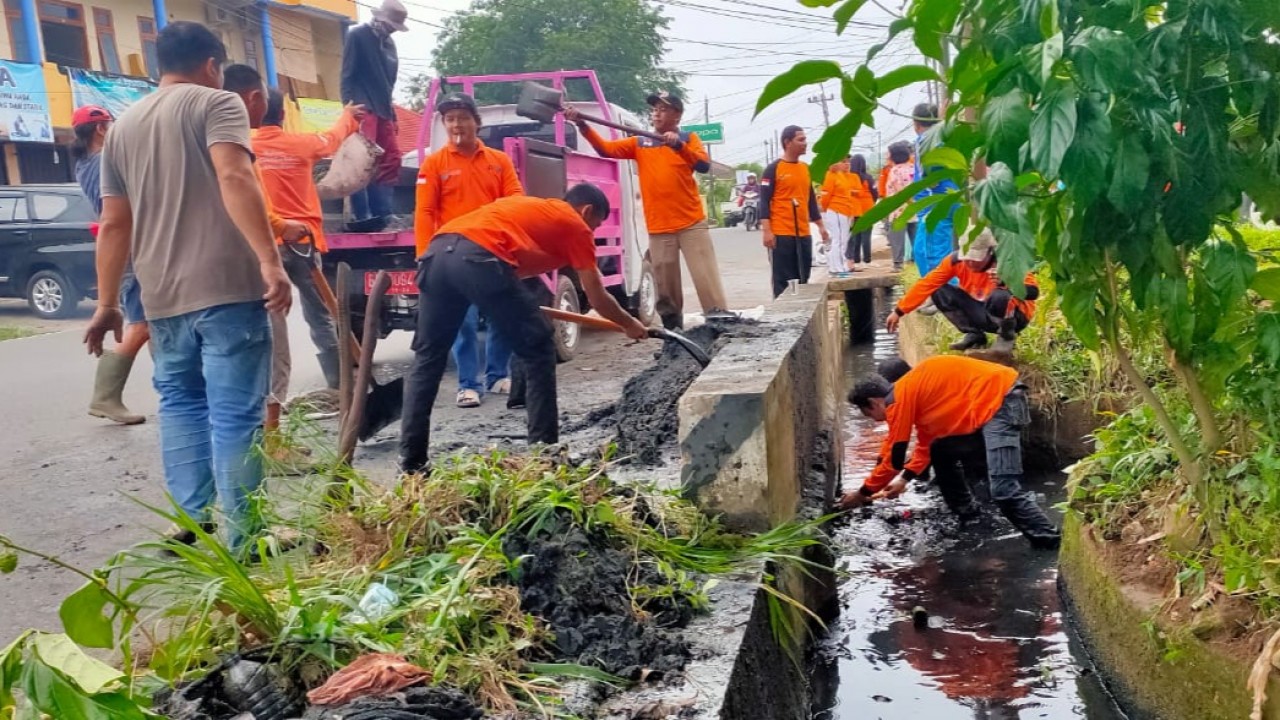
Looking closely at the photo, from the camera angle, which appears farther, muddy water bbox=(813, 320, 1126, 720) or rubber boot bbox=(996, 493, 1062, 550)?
rubber boot bbox=(996, 493, 1062, 550)

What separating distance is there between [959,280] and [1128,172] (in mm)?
4855

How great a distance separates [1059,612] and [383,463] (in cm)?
324

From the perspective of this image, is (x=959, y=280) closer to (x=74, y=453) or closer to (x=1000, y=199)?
(x=1000, y=199)

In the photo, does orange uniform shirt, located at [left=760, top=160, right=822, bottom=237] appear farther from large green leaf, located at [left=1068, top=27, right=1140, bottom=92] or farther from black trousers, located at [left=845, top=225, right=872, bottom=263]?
large green leaf, located at [left=1068, top=27, right=1140, bottom=92]

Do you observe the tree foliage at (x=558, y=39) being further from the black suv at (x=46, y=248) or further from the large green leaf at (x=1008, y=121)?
the large green leaf at (x=1008, y=121)

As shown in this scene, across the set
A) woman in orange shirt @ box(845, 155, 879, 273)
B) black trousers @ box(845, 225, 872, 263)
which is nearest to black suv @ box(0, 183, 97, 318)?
woman in orange shirt @ box(845, 155, 879, 273)

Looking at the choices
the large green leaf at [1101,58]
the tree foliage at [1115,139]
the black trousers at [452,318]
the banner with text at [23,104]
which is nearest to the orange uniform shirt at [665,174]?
the black trousers at [452,318]

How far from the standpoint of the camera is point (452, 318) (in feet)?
16.9

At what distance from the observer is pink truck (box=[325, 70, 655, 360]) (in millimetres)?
8156

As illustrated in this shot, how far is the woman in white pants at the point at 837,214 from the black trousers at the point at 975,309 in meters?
5.84

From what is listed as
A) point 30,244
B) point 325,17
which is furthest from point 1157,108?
point 325,17

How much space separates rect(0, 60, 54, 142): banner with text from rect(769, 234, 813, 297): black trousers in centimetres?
1666

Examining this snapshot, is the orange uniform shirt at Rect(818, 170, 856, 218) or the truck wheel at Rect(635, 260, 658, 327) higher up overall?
the orange uniform shirt at Rect(818, 170, 856, 218)

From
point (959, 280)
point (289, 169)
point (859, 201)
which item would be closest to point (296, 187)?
point (289, 169)
